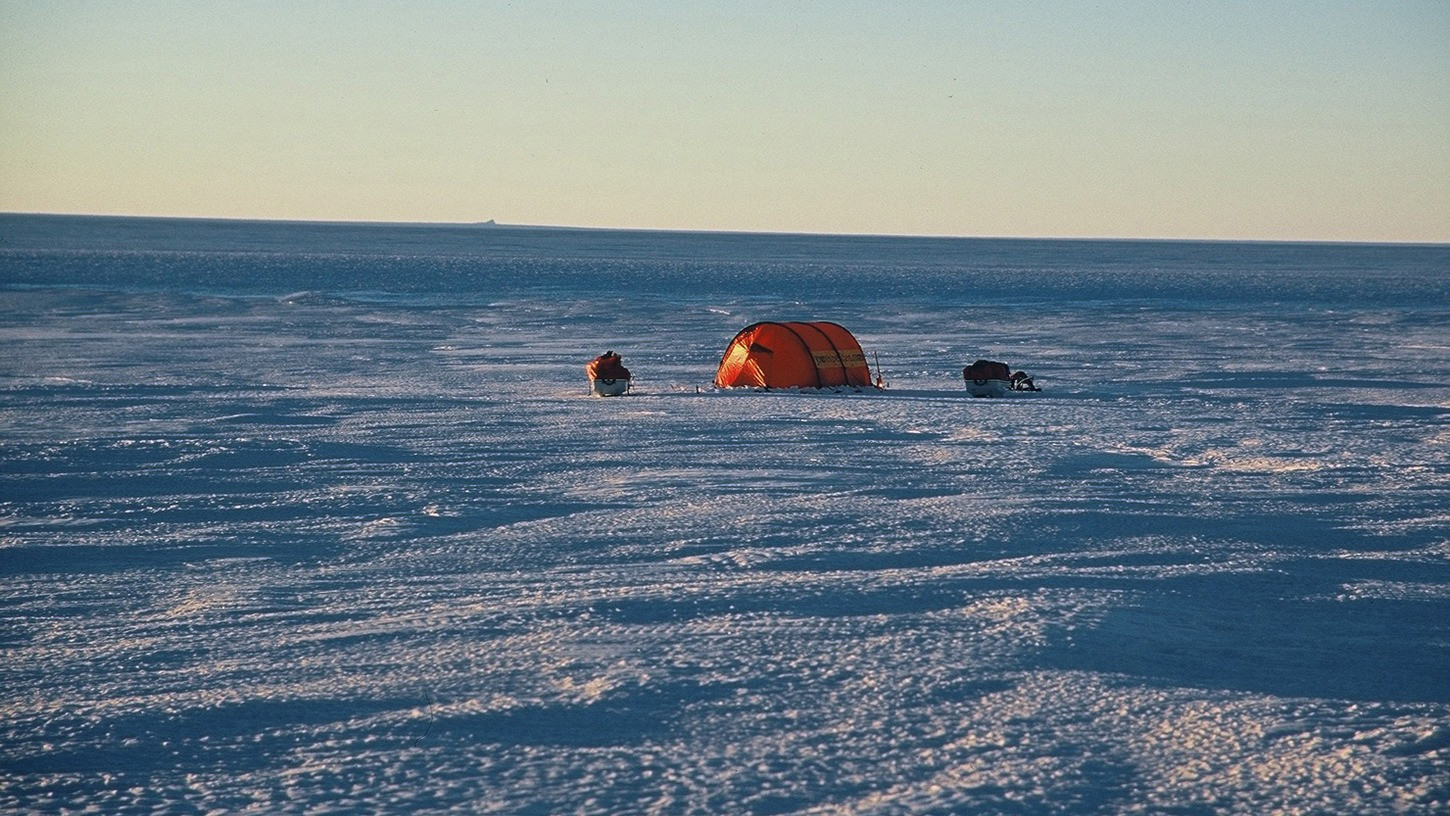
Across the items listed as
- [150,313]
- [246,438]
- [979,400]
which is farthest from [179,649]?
[150,313]

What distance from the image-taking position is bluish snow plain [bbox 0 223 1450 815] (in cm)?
638

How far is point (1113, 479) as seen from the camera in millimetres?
13805

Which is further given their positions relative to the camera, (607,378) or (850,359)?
(850,359)

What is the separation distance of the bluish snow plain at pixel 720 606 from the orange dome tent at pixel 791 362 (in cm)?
236

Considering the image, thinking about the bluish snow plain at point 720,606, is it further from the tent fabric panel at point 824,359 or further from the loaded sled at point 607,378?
the tent fabric panel at point 824,359

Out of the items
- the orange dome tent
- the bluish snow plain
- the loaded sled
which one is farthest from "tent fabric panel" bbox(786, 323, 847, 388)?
the loaded sled

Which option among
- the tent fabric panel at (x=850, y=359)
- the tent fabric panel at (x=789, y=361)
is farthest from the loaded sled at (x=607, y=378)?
the tent fabric panel at (x=850, y=359)

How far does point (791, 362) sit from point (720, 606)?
13.7 meters

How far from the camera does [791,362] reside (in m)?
22.6

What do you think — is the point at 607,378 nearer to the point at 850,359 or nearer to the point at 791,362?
the point at 791,362

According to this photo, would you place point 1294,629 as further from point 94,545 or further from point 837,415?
point 837,415

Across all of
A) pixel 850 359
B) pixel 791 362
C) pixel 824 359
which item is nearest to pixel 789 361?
pixel 791 362

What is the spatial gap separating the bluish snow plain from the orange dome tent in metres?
2.36

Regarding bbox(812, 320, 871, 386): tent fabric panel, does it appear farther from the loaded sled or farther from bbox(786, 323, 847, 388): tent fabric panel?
the loaded sled
